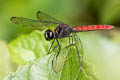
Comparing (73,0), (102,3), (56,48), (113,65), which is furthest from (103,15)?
(56,48)

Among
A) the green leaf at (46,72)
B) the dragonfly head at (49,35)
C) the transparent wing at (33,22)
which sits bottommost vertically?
the green leaf at (46,72)

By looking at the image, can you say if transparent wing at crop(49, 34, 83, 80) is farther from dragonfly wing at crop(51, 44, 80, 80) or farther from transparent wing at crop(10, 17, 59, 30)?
transparent wing at crop(10, 17, 59, 30)

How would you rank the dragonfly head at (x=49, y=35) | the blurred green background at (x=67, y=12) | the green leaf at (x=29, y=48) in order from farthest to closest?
the blurred green background at (x=67, y=12), the dragonfly head at (x=49, y=35), the green leaf at (x=29, y=48)

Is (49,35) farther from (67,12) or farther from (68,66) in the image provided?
(67,12)

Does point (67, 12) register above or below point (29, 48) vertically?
above

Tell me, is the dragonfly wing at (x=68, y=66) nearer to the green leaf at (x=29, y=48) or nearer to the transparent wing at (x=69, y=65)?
the transparent wing at (x=69, y=65)

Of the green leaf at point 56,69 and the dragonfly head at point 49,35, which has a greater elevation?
the dragonfly head at point 49,35

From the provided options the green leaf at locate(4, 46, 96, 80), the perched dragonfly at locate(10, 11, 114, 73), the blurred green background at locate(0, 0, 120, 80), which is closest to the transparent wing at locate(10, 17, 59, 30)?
the perched dragonfly at locate(10, 11, 114, 73)

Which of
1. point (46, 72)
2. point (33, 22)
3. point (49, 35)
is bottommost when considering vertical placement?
point (46, 72)

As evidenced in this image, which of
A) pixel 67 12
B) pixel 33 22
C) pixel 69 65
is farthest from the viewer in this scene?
pixel 67 12

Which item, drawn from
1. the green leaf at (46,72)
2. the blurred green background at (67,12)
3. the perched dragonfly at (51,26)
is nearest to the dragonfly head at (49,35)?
the perched dragonfly at (51,26)

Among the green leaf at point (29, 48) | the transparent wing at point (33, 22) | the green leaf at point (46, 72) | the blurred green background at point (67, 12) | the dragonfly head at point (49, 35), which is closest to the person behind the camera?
the green leaf at point (46, 72)

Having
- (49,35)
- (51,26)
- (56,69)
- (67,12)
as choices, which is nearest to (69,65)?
(56,69)
